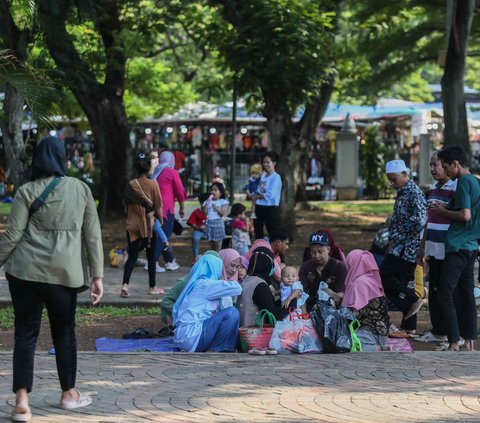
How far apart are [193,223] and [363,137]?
19169 millimetres

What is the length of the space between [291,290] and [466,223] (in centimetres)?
167

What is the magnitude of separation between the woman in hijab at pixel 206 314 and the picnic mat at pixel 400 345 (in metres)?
1.42

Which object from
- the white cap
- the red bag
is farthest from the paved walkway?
the white cap

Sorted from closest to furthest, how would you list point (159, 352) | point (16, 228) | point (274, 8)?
point (16, 228), point (159, 352), point (274, 8)

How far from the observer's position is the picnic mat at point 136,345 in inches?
364

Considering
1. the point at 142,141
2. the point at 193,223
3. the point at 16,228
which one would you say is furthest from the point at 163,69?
the point at 16,228

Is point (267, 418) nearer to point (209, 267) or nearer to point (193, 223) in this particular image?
point (209, 267)

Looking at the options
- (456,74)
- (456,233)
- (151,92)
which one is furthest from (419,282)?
(151,92)

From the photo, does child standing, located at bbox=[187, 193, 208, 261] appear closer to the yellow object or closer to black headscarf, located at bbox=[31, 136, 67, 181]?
the yellow object

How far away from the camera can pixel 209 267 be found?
30.3 feet

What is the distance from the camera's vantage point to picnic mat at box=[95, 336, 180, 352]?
9.24m

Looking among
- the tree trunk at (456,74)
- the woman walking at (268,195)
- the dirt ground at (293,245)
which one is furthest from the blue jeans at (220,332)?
the tree trunk at (456,74)

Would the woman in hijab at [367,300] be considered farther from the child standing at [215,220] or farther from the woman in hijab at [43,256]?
the child standing at [215,220]

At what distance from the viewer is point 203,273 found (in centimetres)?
925
